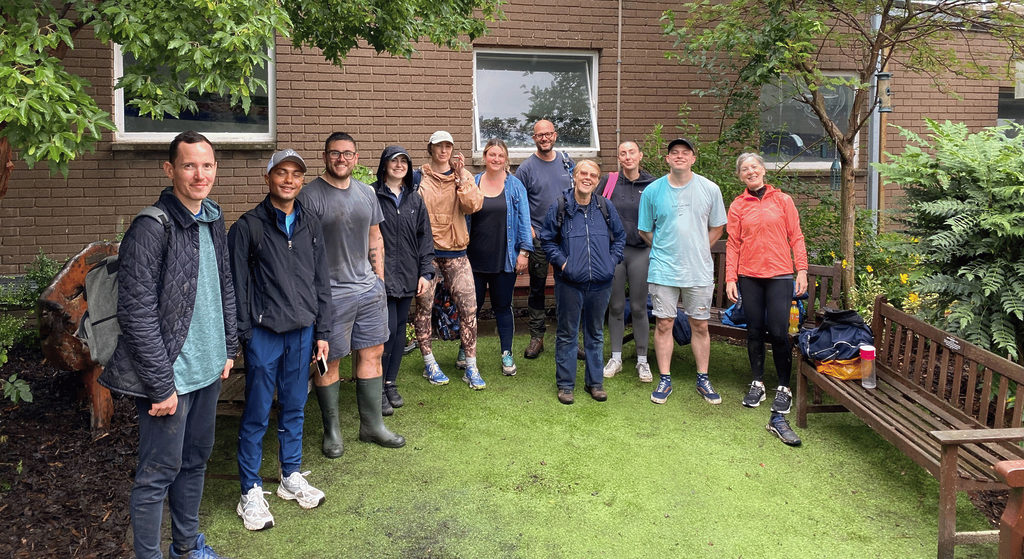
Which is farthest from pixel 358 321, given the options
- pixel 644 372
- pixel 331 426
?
pixel 644 372

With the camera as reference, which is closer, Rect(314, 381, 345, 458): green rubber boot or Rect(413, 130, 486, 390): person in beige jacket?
Rect(314, 381, 345, 458): green rubber boot

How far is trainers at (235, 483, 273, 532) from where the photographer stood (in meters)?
3.94

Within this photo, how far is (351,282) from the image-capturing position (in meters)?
4.61

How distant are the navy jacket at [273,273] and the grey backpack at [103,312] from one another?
29.3 inches

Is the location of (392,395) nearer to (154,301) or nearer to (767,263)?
(154,301)

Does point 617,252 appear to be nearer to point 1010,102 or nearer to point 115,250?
point 115,250

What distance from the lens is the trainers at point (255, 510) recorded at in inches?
155

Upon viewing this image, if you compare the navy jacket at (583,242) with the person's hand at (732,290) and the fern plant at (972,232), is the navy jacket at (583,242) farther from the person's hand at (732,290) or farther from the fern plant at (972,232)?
the fern plant at (972,232)

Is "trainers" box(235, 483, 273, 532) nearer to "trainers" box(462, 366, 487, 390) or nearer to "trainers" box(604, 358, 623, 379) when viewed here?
"trainers" box(462, 366, 487, 390)

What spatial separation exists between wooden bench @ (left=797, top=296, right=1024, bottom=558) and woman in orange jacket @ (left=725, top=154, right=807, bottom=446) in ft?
0.80

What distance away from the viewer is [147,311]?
3.05 metres

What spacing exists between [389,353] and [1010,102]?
Answer: 991cm

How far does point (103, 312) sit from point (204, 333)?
0.42 m

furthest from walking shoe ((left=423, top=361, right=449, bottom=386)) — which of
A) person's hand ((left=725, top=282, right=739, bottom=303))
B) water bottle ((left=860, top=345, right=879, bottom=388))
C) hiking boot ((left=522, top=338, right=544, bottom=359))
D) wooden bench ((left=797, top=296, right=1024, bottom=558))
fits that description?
water bottle ((left=860, top=345, right=879, bottom=388))
